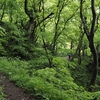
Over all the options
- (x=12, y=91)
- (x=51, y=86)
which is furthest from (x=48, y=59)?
(x=12, y=91)

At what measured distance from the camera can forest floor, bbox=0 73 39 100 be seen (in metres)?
7.12

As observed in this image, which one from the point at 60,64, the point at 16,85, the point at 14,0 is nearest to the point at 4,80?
the point at 16,85

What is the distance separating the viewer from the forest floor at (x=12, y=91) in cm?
712

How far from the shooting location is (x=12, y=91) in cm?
776

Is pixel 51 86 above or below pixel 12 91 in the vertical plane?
above

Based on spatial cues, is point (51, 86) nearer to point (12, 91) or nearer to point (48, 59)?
point (12, 91)

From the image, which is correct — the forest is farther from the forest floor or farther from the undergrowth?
the forest floor

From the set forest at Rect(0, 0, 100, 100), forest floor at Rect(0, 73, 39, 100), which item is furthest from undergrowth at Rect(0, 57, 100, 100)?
forest floor at Rect(0, 73, 39, 100)

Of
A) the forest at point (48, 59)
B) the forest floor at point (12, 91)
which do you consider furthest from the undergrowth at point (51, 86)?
the forest floor at point (12, 91)

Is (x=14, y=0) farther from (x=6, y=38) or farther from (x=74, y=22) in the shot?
(x=74, y=22)

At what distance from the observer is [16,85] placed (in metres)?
8.55

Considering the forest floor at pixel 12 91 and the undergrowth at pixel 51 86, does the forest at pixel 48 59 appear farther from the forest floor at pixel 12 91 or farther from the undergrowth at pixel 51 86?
the forest floor at pixel 12 91


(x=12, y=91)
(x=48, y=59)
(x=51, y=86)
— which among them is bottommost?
(x=12, y=91)

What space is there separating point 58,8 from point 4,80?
7050 mm
